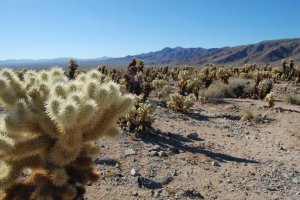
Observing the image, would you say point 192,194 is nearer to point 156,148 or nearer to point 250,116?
point 156,148

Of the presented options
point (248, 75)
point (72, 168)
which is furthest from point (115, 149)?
point (248, 75)

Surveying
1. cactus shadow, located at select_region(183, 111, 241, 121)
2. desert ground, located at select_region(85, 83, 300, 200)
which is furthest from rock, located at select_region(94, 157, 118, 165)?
cactus shadow, located at select_region(183, 111, 241, 121)

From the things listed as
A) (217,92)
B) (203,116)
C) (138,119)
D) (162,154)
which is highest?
(138,119)

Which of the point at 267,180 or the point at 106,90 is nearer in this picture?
the point at 106,90

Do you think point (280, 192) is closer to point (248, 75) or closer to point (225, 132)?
point (225, 132)

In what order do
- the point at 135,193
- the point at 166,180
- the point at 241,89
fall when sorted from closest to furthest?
the point at 135,193 → the point at 166,180 → the point at 241,89

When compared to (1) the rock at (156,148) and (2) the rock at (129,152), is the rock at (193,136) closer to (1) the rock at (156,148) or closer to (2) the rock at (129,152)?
(1) the rock at (156,148)

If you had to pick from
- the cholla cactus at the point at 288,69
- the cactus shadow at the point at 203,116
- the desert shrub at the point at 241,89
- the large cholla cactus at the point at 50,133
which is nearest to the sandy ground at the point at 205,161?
the cactus shadow at the point at 203,116

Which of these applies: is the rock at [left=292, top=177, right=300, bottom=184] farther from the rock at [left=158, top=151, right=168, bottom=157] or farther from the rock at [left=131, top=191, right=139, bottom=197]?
the rock at [left=131, top=191, right=139, bottom=197]

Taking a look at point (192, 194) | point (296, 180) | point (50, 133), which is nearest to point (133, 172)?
point (192, 194)

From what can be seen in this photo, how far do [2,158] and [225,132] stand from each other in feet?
27.5

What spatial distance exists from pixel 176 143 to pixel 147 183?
304 centimetres

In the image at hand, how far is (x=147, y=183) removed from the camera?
685 centimetres

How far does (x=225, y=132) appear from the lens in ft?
38.9
